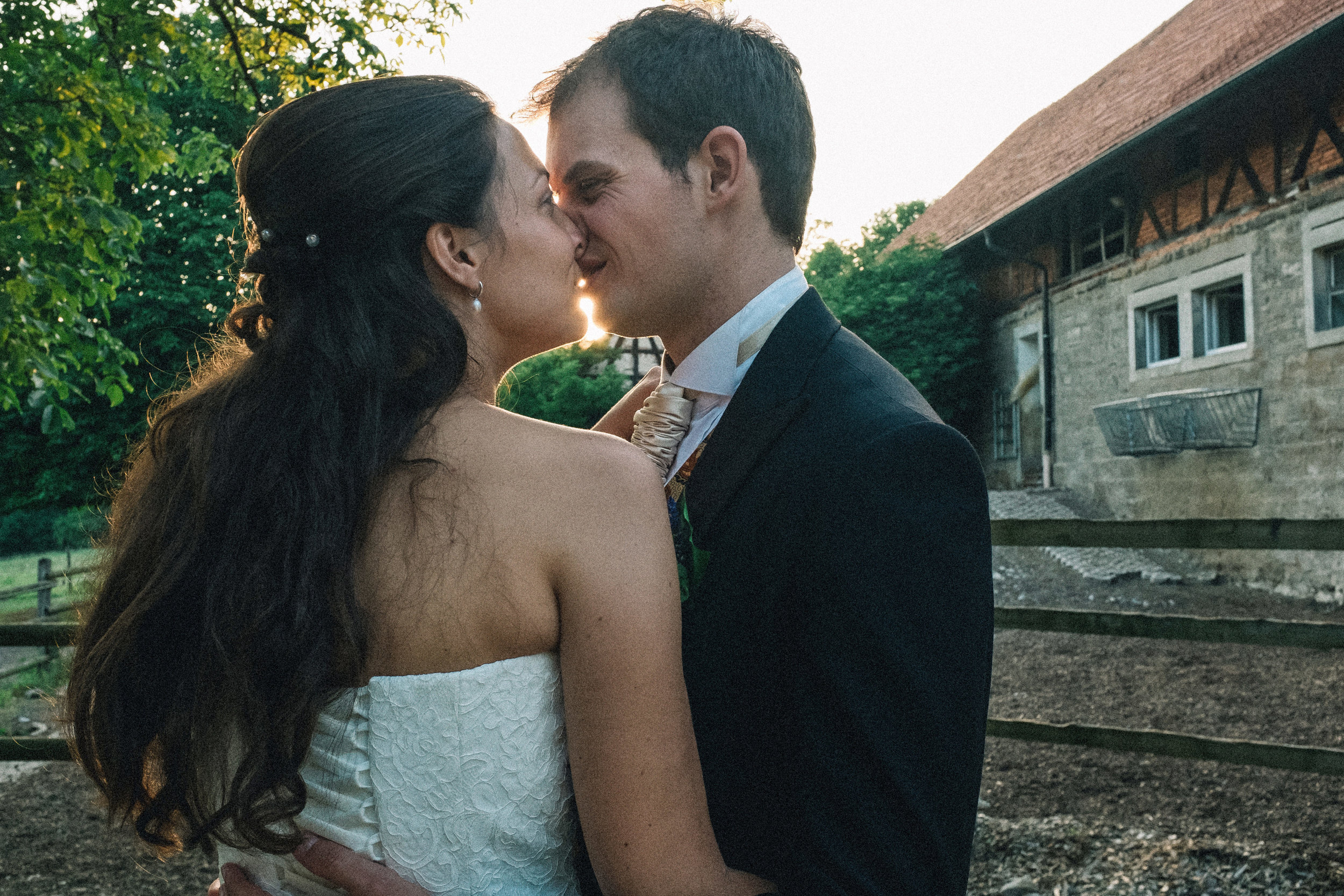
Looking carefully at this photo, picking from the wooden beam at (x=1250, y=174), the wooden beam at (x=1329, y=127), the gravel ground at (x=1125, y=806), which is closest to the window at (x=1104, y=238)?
the wooden beam at (x=1250, y=174)

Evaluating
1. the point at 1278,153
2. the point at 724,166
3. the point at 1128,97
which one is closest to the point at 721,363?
the point at 724,166

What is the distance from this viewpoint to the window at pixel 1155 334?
14406 millimetres

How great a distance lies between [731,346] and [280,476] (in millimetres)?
880

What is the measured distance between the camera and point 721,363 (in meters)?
1.81

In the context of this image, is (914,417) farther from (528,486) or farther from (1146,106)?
(1146,106)

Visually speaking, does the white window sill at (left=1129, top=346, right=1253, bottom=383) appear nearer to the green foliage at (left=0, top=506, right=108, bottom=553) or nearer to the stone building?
the stone building

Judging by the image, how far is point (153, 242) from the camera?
61.2 feet

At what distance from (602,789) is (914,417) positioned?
2.15 feet

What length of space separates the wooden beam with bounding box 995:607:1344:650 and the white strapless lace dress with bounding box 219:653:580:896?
3.09m

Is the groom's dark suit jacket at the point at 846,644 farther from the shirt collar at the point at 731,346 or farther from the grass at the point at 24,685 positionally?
the grass at the point at 24,685

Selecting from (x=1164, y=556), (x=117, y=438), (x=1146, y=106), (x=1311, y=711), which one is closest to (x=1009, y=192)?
(x=1146, y=106)

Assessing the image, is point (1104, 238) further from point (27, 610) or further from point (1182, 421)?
point (27, 610)

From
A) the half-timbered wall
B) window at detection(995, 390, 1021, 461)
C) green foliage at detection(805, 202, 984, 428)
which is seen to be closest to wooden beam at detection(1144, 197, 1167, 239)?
the half-timbered wall

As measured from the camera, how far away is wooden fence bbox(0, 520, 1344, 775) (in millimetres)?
3684
